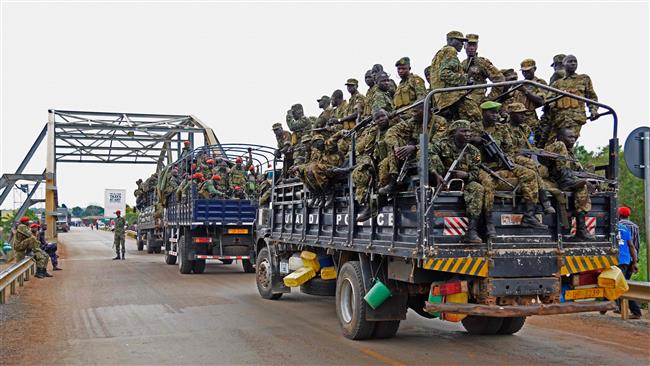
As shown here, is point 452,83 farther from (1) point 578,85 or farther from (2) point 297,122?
(2) point 297,122

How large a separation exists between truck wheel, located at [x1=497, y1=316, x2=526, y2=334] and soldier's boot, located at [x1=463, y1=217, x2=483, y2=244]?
88.1 inches

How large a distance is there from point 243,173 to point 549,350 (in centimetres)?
1238

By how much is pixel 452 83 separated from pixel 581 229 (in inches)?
84.0

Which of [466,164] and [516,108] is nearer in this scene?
[466,164]

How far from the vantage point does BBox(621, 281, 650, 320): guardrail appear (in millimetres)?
8633

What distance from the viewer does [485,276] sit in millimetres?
6281

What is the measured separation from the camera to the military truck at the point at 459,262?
20.6ft

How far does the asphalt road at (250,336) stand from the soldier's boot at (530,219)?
4.58 ft

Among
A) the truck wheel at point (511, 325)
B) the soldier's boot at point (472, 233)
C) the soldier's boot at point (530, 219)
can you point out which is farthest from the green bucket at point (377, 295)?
the truck wheel at point (511, 325)

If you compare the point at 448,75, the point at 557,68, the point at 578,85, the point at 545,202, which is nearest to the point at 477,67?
the point at 448,75

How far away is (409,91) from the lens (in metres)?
8.19

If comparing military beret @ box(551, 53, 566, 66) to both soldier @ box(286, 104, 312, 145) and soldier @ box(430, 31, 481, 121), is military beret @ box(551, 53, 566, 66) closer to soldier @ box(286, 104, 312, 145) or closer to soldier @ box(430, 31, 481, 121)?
soldier @ box(430, 31, 481, 121)

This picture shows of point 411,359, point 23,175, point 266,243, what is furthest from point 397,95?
point 23,175

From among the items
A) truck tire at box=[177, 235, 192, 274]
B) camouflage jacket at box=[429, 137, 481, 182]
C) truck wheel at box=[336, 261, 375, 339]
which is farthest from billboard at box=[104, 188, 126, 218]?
camouflage jacket at box=[429, 137, 481, 182]
